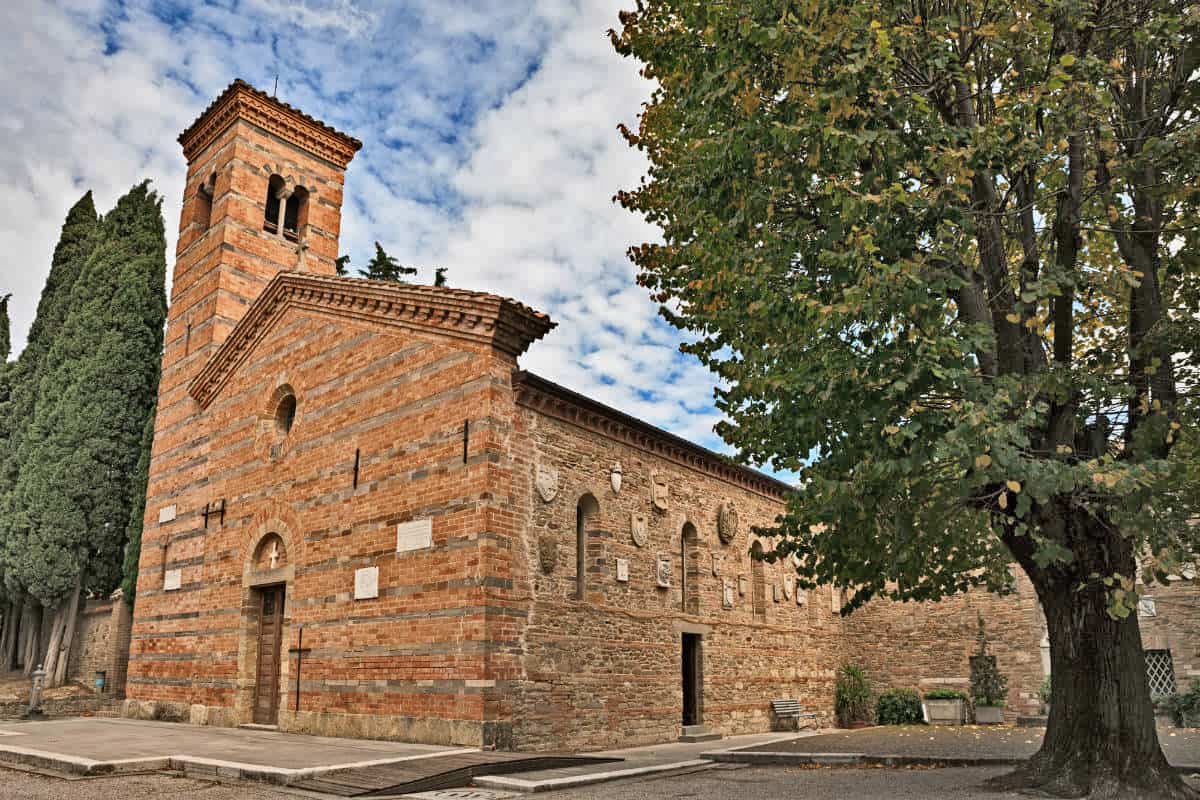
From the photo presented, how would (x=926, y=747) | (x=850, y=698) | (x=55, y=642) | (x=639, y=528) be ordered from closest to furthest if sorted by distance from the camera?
(x=926, y=747) < (x=639, y=528) < (x=850, y=698) < (x=55, y=642)

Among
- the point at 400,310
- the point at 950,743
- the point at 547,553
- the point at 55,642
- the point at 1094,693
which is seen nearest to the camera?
the point at 1094,693

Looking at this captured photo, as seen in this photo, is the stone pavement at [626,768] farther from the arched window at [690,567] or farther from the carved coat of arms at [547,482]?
the carved coat of arms at [547,482]

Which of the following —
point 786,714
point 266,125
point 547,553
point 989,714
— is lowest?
point 989,714

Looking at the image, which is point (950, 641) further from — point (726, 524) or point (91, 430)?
point (91, 430)

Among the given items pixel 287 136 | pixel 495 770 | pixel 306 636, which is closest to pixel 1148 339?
pixel 495 770

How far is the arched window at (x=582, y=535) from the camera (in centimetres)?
1389

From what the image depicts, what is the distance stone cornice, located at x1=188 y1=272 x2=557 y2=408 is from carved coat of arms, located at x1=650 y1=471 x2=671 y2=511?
→ 14.2 feet

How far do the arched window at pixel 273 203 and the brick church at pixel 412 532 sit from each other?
0.23ft

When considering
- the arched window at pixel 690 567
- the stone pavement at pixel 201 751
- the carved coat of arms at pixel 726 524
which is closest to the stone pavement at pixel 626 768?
the stone pavement at pixel 201 751

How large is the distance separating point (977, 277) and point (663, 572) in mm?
8563

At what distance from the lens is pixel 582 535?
46.8ft

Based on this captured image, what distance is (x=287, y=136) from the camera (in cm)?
2092

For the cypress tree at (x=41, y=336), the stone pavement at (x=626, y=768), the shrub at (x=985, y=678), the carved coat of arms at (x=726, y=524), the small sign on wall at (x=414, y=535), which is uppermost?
the cypress tree at (x=41, y=336)

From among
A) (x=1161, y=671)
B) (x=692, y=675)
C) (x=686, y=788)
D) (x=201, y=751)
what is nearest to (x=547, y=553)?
(x=686, y=788)
